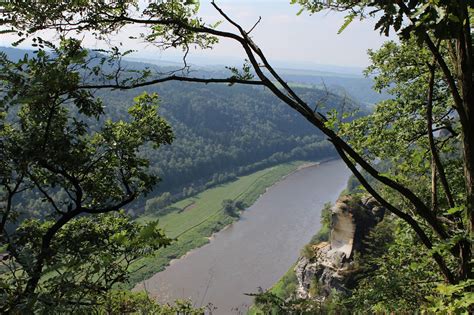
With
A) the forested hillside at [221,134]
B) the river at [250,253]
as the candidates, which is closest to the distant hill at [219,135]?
the forested hillside at [221,134]

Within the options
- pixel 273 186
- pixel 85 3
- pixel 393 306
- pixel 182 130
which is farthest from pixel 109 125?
pixel 182 130

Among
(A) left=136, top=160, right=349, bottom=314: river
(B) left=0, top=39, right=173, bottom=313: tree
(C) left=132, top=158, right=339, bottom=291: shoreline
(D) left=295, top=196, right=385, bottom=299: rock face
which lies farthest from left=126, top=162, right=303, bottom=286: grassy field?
(B) left=0, top=39, right=173, bottom=313: tree

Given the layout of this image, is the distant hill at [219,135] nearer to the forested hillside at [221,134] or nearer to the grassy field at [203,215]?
the forested hillside at [221,134]

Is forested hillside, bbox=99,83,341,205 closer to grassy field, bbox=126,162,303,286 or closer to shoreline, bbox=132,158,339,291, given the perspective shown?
grassy field, bbox=126,162,303,286

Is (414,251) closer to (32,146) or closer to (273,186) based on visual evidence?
(32,146)

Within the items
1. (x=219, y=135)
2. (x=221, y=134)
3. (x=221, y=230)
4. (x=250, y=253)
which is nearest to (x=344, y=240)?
Answer: (x=250, y=253)

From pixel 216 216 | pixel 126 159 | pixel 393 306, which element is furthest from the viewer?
pixel 216 216

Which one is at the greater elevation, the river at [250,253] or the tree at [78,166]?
the tree at [78,166]
